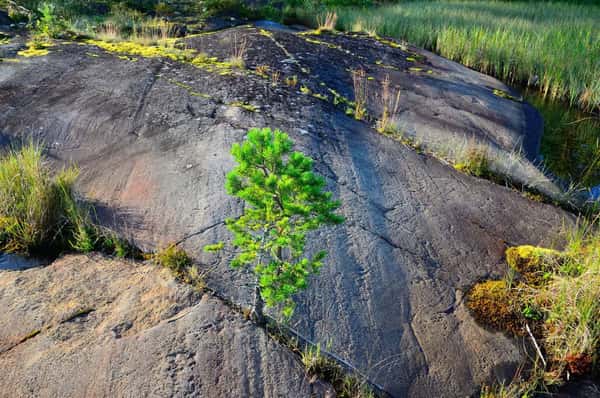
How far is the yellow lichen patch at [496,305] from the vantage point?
3.06 m

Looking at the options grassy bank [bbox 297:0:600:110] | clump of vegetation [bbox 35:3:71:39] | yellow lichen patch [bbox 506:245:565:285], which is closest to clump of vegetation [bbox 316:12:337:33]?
grassy bank [bbox 297:0:600:110]

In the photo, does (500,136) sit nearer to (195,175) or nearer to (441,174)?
(441,174)

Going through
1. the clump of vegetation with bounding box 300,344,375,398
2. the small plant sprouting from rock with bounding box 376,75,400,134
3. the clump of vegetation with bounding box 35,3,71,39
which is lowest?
the clump of vegetation with bounding box 300,344,375,398

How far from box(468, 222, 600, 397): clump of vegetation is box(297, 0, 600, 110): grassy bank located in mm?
5080

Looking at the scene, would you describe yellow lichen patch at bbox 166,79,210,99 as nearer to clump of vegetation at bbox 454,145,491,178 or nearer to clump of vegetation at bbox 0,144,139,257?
clump of vegetation at bbox 0,144,139,257

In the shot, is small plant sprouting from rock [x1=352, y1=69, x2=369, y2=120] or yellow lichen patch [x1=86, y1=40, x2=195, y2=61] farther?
yellow lichen patch [x1=86, y1=40, x2=195, y2=61]

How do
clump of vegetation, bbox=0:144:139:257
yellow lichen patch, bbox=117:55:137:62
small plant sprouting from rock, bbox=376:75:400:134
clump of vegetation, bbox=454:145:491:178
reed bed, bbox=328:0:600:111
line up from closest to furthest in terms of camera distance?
clump of vegetation, bbox=0:144:139:257 → clump of vegetation, bbox=454:145:491:178 → small plant sprouting from rock, bbox=376:75:400:134 → yellow lichen patch, bbox=117:55:137:62 → reed bed, bbox=328:0:600:111

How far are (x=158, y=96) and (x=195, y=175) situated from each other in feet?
5.58

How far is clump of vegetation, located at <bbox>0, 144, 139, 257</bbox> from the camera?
334cm

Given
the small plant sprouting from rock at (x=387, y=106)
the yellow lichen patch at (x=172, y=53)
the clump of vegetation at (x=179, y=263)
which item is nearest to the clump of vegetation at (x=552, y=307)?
the clump of vegetation at (x=179, y=263)

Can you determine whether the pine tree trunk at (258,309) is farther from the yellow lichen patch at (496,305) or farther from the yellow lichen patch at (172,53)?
the yellow lichen patch at (172,53)

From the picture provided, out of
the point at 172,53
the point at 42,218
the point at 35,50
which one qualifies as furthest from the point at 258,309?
the point at 35,50

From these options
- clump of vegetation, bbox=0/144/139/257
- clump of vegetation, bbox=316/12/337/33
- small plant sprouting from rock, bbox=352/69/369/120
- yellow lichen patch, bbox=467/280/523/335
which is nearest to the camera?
yellow lichen patch, bbox=467/280/523/335

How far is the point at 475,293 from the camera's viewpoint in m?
3.26
